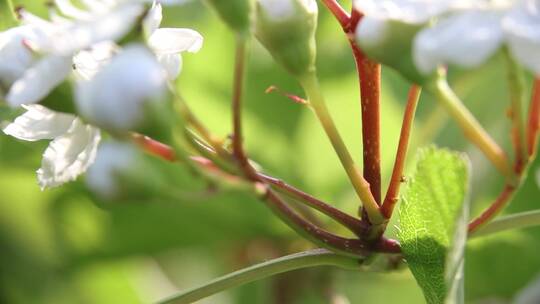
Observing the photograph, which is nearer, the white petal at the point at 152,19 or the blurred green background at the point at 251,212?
the white petal at the point at 152,19

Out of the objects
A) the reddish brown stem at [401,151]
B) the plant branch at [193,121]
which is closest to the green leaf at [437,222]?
the reddish brown stem at [401,151]

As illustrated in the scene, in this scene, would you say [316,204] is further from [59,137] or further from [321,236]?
[59,137]

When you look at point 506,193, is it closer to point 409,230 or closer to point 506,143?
point 409,230

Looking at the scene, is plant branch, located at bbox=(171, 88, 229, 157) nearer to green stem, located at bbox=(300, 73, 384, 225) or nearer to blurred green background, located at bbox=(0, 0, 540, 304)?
green stem, located at bbox=(300, 73, 384, 225)

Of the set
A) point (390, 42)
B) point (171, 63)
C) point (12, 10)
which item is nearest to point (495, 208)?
Result: point (390, 42)

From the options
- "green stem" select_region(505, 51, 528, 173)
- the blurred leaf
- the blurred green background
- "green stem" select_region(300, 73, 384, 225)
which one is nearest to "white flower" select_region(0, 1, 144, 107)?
"green stem" select_region(300, 73, 384, 225)

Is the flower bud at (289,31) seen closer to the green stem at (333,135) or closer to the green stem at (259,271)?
the green stem at (333,135)
